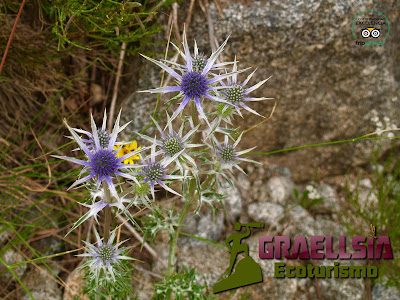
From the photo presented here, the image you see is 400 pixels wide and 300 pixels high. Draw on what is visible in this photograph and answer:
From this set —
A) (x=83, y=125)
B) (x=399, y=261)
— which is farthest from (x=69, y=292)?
(x=399, y=261)

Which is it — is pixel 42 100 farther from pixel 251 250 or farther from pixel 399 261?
pixel 399 261

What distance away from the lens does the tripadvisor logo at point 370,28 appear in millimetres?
3231

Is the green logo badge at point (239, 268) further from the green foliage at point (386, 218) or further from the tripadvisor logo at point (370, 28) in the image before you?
the tripadvisor logo at point (370, 28)

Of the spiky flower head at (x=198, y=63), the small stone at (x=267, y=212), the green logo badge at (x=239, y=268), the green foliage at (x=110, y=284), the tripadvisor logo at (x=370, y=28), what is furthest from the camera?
the small stone at (x=267, y=212)

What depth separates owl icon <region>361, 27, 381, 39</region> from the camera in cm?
329

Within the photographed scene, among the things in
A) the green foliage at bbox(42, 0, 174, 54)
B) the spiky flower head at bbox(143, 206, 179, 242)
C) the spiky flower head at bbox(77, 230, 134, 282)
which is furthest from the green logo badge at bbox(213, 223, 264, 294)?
the green foliage at bbox(42, 0, 174, 54)

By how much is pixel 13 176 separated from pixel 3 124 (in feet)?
2.00

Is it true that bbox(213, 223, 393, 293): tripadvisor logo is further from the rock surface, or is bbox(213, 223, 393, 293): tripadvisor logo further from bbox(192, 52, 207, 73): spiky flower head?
bbox(192, 52, 207, 73): spiky flower head

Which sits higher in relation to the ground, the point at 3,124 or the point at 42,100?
the point at 42,100

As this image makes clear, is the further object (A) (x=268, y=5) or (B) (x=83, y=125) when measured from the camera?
(B) (x=83, y=125)

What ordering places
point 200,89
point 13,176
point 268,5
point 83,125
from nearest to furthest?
point 200,89, point 13,176, point 268,5, point 83,125

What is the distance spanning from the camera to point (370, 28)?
3301 mm

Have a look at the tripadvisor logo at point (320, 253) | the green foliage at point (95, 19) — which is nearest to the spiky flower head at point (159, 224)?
the tripadvisor logo at point (320, 253)

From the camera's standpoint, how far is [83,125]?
333cm
